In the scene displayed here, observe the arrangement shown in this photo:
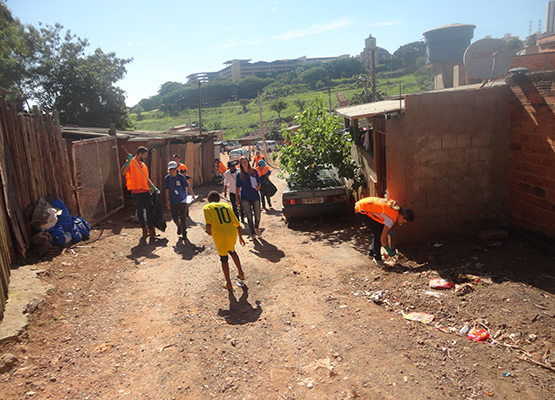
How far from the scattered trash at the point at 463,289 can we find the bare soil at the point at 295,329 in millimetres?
112

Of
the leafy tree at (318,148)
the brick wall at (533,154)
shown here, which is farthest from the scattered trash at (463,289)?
the leafy tree at (318,148)

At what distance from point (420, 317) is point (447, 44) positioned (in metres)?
21.5

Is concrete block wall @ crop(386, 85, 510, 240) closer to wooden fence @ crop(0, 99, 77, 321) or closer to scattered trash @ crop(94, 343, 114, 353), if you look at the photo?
scattered trash @ crop(94, 343, 114, 353)

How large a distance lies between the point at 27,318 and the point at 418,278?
5.08 meters

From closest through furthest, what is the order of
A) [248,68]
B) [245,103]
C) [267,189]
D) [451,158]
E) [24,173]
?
1. [451,158]
2. [24,173]
3. [267,189]
4. [245,103]
5. [248,68]

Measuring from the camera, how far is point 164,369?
13.1ft

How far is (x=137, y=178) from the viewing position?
8.47 metres

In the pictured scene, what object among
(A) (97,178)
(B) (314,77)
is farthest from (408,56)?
(A) (97,178)

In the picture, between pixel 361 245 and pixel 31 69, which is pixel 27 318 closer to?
pixel 361 245

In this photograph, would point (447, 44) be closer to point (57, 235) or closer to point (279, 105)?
point (57, 235)

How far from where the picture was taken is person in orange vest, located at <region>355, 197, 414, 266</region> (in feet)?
20.4

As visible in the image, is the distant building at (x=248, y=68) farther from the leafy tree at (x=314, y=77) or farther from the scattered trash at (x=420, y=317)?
the scattered trash at (x=420, y=317)

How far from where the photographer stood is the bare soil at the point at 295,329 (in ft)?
12.0

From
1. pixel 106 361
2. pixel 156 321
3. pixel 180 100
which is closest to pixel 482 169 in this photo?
pixel 156 321
